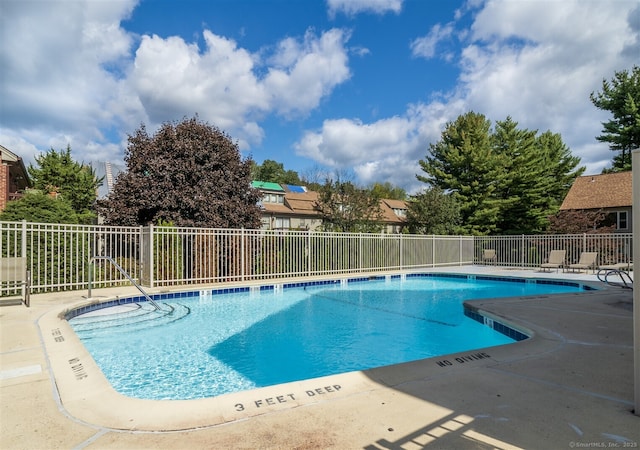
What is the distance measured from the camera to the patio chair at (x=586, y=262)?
51.6ft

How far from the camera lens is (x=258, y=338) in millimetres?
6586

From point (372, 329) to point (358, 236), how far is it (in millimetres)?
8626

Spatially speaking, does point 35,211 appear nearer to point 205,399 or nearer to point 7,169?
point 7,169

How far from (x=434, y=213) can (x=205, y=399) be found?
22406 mm

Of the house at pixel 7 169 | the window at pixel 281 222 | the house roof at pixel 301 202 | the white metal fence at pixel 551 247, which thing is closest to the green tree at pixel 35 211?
the house at pixel 7 169

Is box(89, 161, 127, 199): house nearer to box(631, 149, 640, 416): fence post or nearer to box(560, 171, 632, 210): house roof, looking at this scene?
box(631, 149, 640, 416): fence post

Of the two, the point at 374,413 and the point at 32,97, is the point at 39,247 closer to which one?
the point at 32,97

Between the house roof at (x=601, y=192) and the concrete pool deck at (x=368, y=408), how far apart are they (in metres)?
23.5

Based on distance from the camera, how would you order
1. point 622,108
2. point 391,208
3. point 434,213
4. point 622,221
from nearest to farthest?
point 622,221, point 434,213, point 622,108, point 391,208

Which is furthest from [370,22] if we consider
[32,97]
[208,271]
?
[32,97]

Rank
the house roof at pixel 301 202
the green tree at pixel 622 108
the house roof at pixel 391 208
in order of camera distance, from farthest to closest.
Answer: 1. the house roof at pixel 391 208
2. the house roof at pixel 301 202
3. the green tree at pixel 622 108

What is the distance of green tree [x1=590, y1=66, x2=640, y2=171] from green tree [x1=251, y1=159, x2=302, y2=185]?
128 ft

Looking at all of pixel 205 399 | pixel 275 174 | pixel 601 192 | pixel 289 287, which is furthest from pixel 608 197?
pixel 275 174

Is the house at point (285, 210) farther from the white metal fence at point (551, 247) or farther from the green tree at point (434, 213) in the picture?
the white metal fence at point (551, 247)
